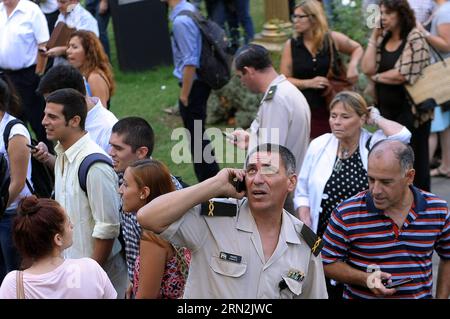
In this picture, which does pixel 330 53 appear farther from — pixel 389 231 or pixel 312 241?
pixel 312 241

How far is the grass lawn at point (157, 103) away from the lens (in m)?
8.76

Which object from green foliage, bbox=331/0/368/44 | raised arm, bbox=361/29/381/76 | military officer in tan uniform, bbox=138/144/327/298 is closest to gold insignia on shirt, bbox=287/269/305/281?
military officer in tan uniform, bbox=138/144/327/298

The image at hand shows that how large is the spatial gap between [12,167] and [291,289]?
2488 millimetres

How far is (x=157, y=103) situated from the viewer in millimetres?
10797

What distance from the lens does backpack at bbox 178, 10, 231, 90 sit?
25.3 ft

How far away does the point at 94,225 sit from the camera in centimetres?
491

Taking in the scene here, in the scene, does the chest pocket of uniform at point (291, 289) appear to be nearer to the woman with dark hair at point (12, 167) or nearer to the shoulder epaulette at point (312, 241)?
the shoulder epaulette at point (312, 241)

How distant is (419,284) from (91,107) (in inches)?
107

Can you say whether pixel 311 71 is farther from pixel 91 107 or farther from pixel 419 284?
pixel 419 284

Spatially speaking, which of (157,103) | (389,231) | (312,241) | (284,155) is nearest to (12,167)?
(284,155)

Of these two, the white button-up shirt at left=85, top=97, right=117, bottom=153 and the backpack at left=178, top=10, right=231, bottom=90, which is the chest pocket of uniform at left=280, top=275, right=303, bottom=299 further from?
the backpack at left=178, top=10, right=231, bottom=90

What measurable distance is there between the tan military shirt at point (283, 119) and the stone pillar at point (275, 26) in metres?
4.44

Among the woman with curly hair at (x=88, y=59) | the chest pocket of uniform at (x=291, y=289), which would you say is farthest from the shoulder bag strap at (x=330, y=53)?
the chest pocket of uniform at (x=291, y=289)

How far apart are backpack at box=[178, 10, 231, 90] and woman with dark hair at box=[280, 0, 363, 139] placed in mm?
926
